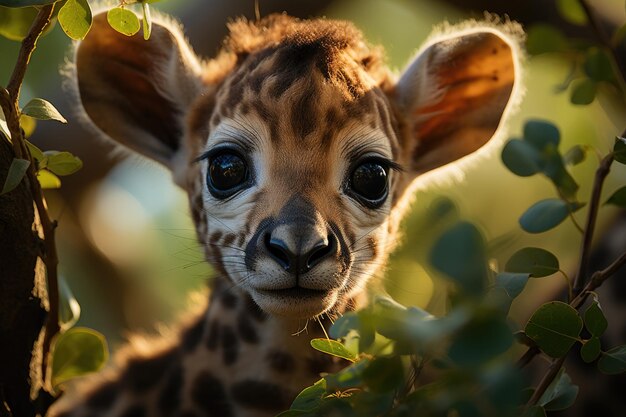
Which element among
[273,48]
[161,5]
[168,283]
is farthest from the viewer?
[168,283]

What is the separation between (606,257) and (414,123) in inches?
50.4

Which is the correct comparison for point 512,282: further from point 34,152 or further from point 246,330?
point 246,330

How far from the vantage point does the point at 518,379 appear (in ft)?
3.84

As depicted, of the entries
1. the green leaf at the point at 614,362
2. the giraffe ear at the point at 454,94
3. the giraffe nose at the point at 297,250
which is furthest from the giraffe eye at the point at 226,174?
the green leaf at the point at 614,362

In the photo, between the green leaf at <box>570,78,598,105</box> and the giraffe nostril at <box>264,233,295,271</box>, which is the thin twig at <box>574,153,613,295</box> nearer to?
the green leaf at <box>570,78,598,105</box>

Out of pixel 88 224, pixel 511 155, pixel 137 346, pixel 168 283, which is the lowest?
pixel 168 283

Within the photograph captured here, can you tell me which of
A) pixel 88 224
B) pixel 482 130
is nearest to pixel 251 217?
pixel 482 130

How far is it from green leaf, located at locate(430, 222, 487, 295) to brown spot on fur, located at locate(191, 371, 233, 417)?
2285 mm

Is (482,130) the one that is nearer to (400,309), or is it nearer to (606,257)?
(606,257)

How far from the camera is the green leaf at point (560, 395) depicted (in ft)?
6.22

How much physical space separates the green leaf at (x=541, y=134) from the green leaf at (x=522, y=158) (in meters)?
0.05

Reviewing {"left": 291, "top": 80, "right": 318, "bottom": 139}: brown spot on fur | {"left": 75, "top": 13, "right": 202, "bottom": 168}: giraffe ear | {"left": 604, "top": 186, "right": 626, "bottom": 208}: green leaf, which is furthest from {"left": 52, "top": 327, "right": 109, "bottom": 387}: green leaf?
{"left": 604, "top": 186, "right": 626, "bottom": 208}: green leaf

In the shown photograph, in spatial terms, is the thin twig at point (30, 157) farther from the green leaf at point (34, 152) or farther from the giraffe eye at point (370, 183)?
the giraffe eye at point (370, 183)

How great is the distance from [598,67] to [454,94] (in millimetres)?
1062
